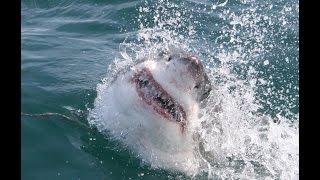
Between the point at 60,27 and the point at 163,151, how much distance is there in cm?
465

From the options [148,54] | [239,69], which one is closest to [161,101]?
[148,54]

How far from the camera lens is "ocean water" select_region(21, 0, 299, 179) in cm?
333

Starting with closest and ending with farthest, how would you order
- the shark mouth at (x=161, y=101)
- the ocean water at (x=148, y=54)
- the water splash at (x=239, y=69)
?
Result: 1. the shark mouth at (x=161, y=101)
2. the ocean water at (x=148, y=54)
3. the water splash at (x=239, y=69)

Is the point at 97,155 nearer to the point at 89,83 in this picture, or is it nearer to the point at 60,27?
the point at 89,83

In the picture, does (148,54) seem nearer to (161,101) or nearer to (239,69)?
(161,101)

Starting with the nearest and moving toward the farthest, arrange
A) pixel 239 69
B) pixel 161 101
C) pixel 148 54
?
pixel 161 101
pixel 148 54
pixel 239 69

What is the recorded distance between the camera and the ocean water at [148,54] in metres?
3.33

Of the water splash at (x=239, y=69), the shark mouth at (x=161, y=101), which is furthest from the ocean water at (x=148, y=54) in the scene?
the shark mouth at (x=161, y=101)

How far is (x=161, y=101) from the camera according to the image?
9.09 ft

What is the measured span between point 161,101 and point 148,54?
2.26 feet

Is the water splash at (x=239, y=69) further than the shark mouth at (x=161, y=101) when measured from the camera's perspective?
Yes

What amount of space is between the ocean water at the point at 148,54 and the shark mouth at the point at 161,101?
1.37ft

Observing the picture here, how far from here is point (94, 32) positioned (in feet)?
22.9

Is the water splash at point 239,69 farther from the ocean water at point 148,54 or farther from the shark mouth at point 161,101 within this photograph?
the shark mouth at point 161,101
